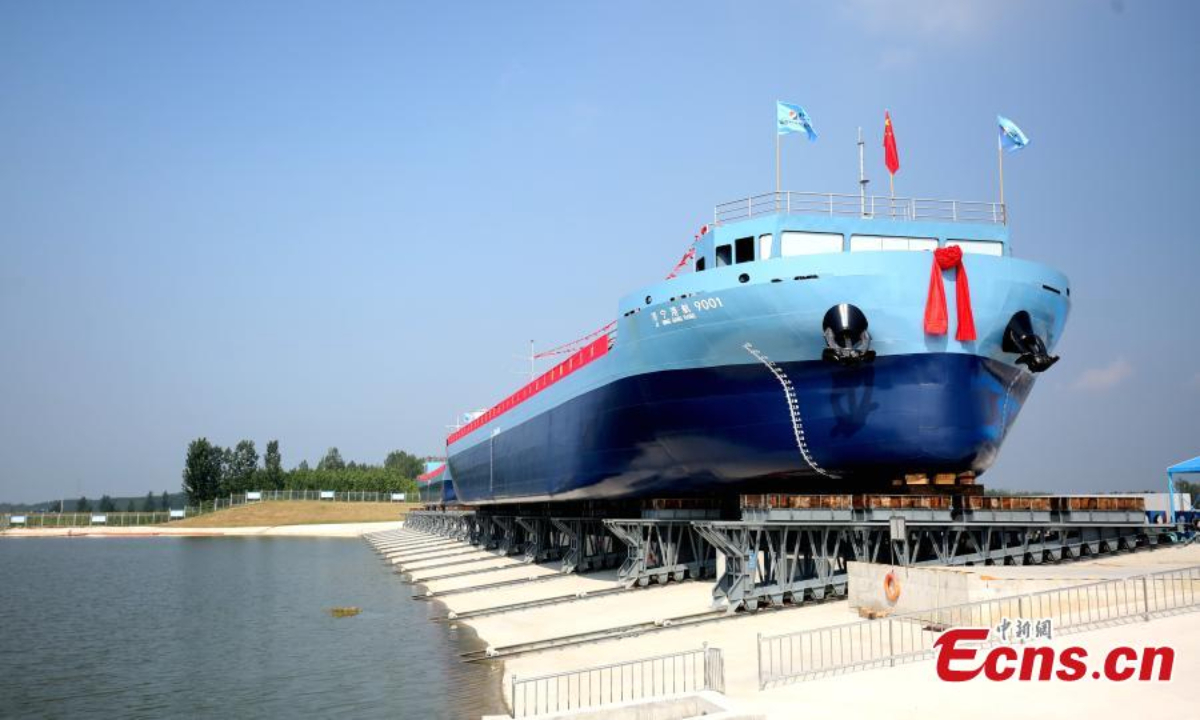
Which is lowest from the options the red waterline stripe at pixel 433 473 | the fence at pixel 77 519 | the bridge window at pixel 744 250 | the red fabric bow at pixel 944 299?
the fence at pixel 77 519

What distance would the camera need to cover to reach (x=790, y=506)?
28.0 meters

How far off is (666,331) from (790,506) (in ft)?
26.1

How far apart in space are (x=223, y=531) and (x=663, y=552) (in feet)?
405

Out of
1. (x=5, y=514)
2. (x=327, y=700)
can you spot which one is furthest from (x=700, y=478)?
→ (x=5, y=514)

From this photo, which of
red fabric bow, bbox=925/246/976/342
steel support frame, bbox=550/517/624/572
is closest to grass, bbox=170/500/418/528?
steel support frame, bbox=550/517/624/572

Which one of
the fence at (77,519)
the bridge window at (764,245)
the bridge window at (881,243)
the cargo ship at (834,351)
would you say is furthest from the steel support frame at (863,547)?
the fence at (77,519)

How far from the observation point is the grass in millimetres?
146875

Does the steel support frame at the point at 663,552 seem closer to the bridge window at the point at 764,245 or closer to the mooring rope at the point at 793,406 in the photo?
the mooring rope at the point at 793,406

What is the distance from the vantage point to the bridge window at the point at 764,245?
1203 inches

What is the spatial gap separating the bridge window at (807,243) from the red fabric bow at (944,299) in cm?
400

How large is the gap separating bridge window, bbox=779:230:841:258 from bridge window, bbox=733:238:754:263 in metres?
1.13

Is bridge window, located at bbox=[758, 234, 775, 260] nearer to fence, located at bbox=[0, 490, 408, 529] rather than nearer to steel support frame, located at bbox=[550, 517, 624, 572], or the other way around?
steel support frame, located at bbox=[550, 517, 624, 572]

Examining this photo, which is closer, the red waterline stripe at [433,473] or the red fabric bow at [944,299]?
the red fabric bow at [944,299]

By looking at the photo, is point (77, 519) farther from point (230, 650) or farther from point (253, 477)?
point (230, 650)
